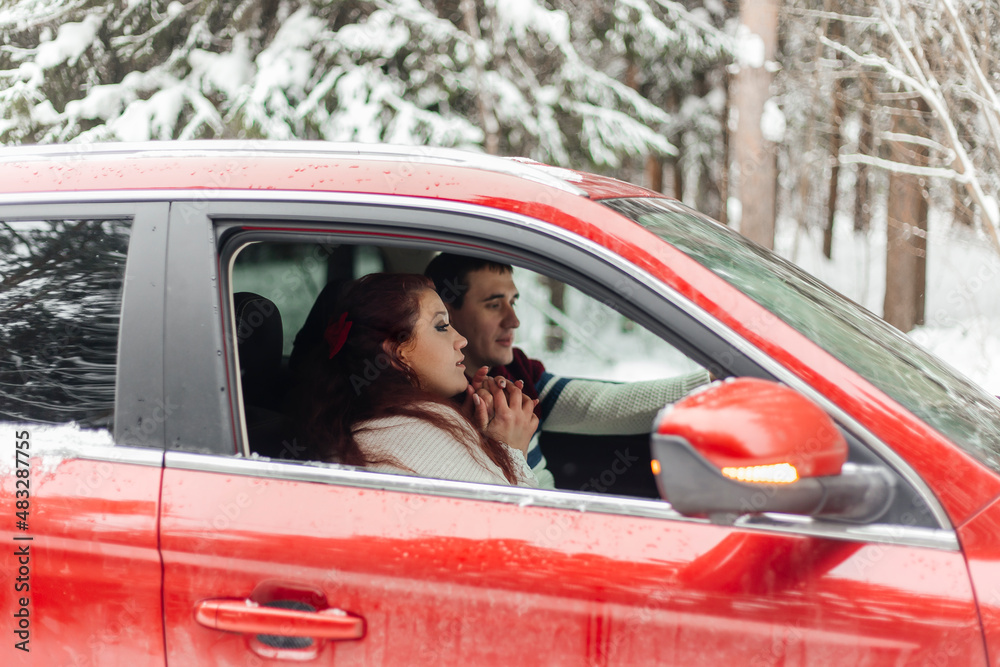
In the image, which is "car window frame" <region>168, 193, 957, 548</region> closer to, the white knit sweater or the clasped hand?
the white knit sweater

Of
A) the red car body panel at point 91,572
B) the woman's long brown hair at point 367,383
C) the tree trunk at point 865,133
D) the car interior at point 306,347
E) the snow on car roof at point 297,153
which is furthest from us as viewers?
the tree trunk at point 865,133

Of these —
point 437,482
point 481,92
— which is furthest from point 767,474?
point 481,92

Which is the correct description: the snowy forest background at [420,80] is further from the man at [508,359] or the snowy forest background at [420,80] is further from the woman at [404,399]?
the woman at [404,399]

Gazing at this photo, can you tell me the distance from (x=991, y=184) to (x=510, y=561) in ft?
16.3

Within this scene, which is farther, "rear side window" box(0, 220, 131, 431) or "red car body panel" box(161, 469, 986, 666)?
"rear side window" box(0, 220, 131, 431)

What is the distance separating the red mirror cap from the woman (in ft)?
2.31

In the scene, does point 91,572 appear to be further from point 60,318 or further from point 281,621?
Result: point 60,318

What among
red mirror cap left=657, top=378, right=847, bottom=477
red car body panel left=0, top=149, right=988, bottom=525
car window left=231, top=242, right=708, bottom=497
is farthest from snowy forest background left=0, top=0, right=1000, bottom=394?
red mirror cap left=657, top=378, right=847, bottom=477

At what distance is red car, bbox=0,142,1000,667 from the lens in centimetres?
131

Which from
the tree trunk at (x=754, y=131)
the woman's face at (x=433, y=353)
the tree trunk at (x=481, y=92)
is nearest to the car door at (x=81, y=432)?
the woman's face at (x=433, y=353)

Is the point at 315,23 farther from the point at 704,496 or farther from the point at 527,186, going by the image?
the point at 704,496

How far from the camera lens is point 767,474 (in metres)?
1.24

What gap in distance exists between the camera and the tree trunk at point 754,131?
7.45m

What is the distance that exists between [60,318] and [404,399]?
768 mm
